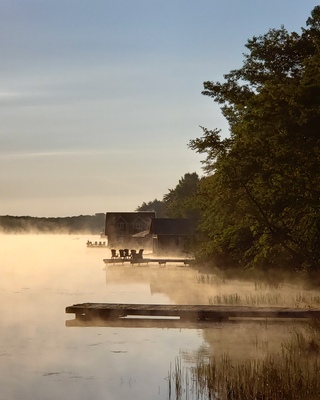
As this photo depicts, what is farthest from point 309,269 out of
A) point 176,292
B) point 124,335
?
point 124,335

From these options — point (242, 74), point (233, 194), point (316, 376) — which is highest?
point (242, 74)

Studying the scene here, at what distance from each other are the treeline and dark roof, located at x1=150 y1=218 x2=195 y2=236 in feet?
242

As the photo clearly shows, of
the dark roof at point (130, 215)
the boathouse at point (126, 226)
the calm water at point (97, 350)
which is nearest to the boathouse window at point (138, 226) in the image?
the boathouse at point (126, 226)

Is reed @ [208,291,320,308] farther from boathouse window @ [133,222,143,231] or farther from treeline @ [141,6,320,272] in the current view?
boathouse window @ [133,222,143,231]

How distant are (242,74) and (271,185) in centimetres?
1148

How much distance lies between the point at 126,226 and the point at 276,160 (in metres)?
108

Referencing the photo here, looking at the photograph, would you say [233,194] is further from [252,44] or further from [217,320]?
[217,320]

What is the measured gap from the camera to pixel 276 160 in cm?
4322

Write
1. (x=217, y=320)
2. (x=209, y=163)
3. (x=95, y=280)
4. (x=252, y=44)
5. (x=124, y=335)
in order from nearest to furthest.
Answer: (x=124, y=335) → (x=217, y=320) → (x=252, y=44) → (x=209, y=163) → (x=95, y=280)

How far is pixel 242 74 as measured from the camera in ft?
174

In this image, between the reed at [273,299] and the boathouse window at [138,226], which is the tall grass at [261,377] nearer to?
the reed at [273,299]

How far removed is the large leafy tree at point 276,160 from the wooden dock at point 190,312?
9346 millimetres

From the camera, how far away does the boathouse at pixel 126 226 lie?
490 ft

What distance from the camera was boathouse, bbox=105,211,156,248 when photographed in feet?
490
